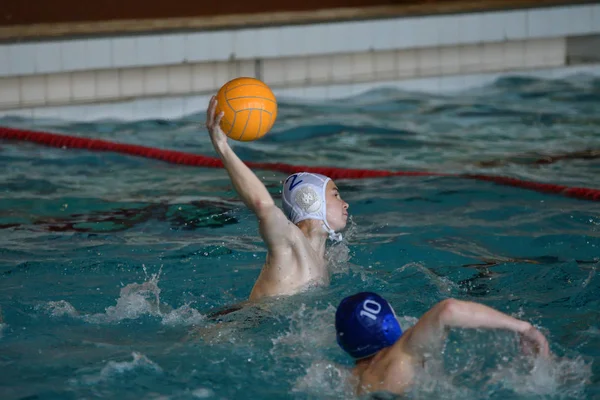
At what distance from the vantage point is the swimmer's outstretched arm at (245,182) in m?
2.97

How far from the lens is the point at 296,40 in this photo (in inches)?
337

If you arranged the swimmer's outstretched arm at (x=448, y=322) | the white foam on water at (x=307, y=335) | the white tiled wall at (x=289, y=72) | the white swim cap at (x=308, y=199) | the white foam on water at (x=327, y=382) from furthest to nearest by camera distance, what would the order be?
the white tiled wall at (x=289, y=72), the white swim cap at (x=308, y=199), the white foam on water at (x=307, y=335), the white foam on water at (x=327, y=382), the swimmer's outstretched arm at (x=448, y=322)

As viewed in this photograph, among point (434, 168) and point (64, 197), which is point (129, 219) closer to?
point (64, 197)

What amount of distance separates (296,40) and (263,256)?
4.28 meters

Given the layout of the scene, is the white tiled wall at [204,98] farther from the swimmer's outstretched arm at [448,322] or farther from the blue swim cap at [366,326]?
the swimmer's outstretched arm at [448,322]

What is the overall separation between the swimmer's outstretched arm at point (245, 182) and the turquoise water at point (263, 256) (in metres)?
0.47

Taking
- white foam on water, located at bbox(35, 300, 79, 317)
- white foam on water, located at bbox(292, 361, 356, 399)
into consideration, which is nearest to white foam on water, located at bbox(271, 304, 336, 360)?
white foam on water, located at bbox(292, 361, 356, 399)

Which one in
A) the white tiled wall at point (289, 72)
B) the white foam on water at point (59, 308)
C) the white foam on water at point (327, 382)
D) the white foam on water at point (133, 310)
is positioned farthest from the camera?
the white tiled wall at point (289, 72)

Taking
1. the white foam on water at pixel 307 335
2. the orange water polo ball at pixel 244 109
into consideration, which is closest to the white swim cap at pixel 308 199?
the orange water polo ball at pixel 244 109

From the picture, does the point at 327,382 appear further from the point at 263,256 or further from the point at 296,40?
the point at 296,40

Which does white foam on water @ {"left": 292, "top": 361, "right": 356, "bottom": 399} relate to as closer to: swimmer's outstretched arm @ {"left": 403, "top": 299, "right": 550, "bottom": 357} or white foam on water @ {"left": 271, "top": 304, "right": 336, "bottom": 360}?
white foam on water @ {"left": 271, "top": 304, "right": 336, "bottom": 360}

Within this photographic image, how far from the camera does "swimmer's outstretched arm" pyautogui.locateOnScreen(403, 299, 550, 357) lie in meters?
2.46

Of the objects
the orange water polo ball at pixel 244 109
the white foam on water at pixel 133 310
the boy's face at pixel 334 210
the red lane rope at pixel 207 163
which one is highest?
the orange water polo ball at pixel 244 109

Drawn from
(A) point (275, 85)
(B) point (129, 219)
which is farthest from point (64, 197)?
(A) point (275, 85)
